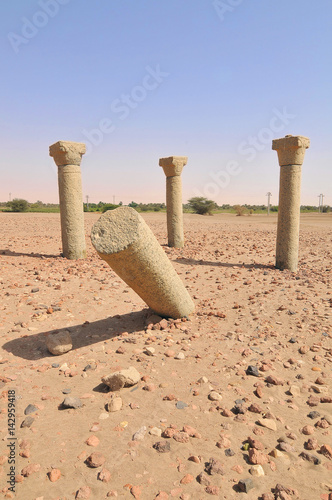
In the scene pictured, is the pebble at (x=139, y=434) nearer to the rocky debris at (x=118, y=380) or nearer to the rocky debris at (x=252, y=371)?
the rocky debris at (x=118, y=380)

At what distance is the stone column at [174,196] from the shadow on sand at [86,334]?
594 centimetres

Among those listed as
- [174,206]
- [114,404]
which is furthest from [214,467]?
[174,206]

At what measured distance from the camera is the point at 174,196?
36.8 ft

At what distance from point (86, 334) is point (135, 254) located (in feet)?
5.45

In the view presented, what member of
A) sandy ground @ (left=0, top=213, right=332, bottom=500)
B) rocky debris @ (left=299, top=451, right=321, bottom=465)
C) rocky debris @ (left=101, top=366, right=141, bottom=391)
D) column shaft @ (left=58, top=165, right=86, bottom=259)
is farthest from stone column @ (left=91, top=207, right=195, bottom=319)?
column shaft @ (left=58, top=165, right=86, bottom=259)

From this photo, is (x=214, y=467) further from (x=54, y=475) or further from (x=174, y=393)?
(x=54, y=475)

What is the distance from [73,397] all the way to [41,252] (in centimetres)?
734

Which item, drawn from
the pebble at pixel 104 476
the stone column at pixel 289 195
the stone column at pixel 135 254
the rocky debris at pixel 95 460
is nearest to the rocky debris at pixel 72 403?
the rocky debris at pixel 95 460

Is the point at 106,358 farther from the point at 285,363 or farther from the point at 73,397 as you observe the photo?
the point at 285,363

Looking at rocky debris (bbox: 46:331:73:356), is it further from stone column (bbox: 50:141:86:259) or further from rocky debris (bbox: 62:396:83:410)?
stone column (bbox: 50:141:86:259)

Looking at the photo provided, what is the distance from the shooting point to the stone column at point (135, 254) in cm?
387

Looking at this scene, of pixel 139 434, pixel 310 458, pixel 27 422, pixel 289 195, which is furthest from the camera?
pixel 289 195

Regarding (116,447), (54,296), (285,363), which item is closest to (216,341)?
(285,363)

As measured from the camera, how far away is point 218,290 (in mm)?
6820
